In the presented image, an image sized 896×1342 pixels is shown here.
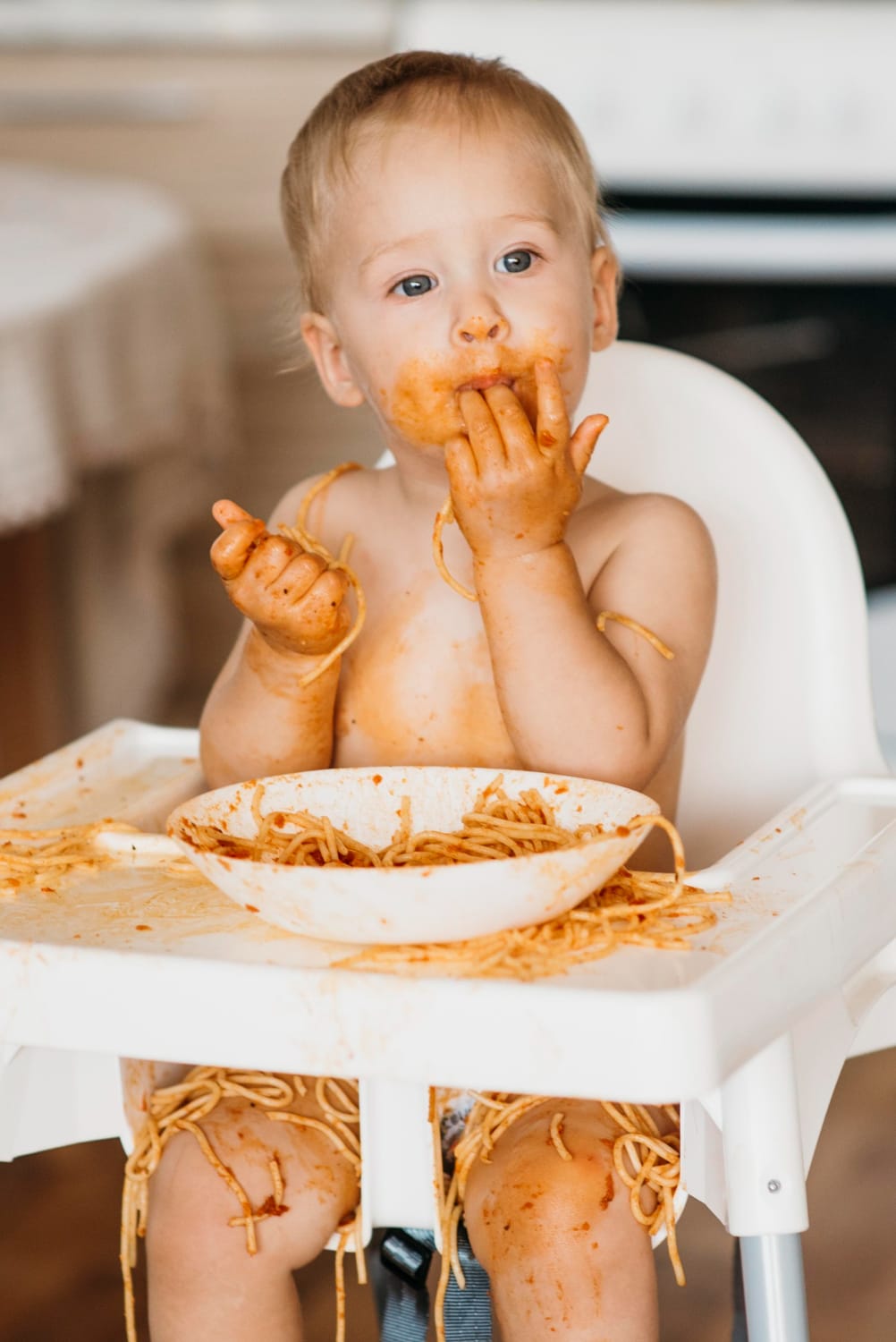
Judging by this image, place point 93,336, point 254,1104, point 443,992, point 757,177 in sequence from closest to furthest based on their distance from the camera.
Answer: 1. point 443,992
2. point 254,1104
3. point 757,177
4. point 93,336

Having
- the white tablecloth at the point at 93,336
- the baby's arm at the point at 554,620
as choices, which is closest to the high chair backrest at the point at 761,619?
the baby's arm at the point at 554,620

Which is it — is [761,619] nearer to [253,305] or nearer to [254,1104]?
[254,1104]

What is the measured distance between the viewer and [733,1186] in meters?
0.70

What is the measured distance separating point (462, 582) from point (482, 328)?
7.6 inches

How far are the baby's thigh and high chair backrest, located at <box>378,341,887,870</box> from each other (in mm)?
303

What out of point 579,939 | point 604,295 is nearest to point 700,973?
point 579,939

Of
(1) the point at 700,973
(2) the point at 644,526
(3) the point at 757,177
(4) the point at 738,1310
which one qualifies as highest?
(3) the point at 757,177

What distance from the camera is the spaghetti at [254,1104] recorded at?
84 centimetres

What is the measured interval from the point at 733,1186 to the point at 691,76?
131 cm

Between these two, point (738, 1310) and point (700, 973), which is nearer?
point (700, 973)

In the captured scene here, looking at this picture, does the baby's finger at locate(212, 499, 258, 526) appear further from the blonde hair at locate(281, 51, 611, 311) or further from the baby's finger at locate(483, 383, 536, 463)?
the blonde hair at locate(281, 51, 611, 311)

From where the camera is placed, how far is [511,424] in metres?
0.82

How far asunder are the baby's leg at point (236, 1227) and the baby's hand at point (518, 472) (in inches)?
12.8

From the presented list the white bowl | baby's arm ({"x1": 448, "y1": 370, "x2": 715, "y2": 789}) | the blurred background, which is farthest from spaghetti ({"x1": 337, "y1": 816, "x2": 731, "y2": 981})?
the blurred background
